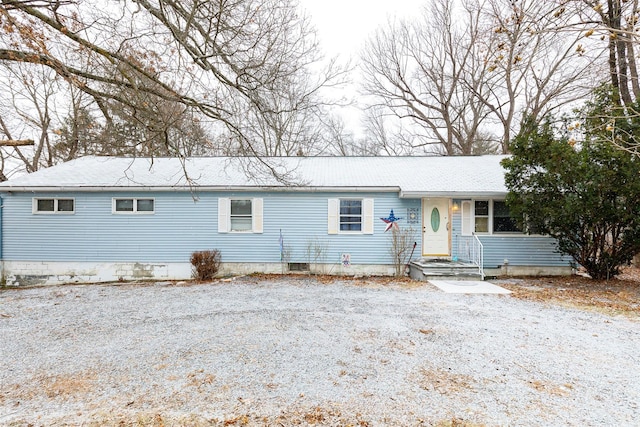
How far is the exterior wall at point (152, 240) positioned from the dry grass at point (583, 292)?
433cm

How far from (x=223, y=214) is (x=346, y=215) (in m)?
3.74

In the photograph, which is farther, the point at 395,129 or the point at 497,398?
the point at 395,129

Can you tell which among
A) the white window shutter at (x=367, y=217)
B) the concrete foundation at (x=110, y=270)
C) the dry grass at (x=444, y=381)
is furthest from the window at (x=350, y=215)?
the dry grass at (x=444, y=381)

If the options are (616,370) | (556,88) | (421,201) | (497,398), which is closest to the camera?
(497,398)

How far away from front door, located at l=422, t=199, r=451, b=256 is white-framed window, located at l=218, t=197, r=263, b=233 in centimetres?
497

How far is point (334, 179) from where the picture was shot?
10.7 meters

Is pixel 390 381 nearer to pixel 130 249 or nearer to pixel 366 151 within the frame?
pixel 130 249

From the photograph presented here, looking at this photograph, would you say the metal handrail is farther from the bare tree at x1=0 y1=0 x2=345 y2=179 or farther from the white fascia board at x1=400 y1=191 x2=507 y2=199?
the bare tree at x1=0 y1=0 x2=345 y2=179

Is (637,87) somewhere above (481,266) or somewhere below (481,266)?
above

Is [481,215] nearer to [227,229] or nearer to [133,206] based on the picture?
[227,229]

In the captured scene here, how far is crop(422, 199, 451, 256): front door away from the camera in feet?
33.2

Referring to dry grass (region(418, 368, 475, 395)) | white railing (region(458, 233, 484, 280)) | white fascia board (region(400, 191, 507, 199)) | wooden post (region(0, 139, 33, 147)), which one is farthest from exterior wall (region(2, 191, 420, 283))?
dry grass (region(418, 368, 475, 395))

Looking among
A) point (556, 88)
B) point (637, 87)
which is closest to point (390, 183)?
point (637, 87)

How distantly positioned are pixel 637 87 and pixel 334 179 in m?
11.4
